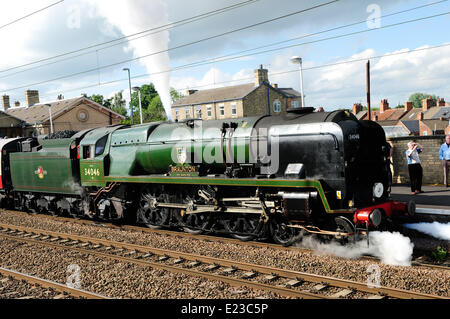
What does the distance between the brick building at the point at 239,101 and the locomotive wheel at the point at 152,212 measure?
3410 cm

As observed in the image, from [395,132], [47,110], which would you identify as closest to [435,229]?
[395,132]

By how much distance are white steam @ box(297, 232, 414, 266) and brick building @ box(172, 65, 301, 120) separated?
3758 centimetres

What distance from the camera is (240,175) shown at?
9.73m

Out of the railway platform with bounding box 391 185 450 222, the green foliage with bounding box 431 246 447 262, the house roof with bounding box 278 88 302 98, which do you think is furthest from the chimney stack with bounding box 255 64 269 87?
the green foliage with bounding box 431 246 447 262

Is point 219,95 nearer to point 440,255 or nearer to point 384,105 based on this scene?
point 440,255

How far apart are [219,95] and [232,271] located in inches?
1715

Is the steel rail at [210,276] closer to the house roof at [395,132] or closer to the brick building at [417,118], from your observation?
the house roof at [395,132]

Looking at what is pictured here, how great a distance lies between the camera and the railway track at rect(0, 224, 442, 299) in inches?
254

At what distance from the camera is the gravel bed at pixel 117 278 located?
22.6ft

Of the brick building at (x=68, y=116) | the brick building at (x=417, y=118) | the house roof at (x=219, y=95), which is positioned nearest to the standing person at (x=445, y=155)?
the house roof at (x=219, y=95)

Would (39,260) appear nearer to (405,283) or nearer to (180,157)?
(180,157)

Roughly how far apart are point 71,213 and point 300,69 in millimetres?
13547
